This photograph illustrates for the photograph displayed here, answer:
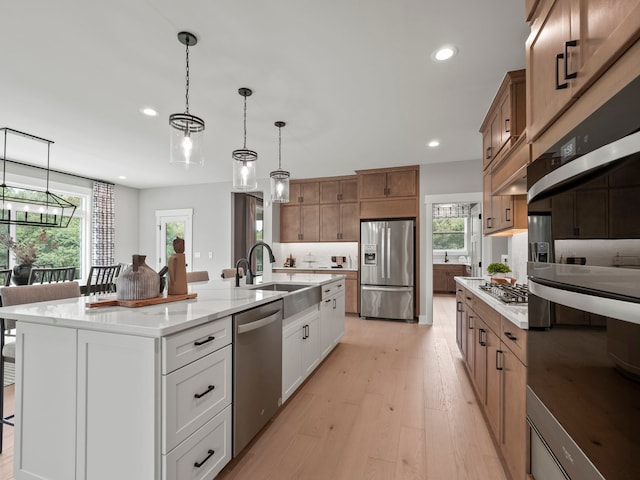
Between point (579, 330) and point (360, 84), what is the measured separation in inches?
97.3

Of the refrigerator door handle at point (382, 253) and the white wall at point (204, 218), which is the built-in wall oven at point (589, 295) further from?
the white wall at point (204, 218)

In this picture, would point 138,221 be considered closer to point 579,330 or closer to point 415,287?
point 415,287

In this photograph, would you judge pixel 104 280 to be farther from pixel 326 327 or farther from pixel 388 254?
pixel 388 254

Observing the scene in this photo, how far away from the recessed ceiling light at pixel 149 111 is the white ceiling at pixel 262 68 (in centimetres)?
9

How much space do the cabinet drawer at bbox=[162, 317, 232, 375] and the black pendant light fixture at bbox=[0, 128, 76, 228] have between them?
4.10 meters

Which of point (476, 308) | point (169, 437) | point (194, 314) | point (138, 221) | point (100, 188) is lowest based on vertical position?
point (169, 437)

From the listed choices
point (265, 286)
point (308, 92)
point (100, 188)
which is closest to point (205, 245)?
point (100, 188)

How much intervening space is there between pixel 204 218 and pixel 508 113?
234 inches

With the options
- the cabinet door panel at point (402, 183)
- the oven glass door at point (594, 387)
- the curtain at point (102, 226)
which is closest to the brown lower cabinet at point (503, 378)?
the oven glass door at point (594, 387)

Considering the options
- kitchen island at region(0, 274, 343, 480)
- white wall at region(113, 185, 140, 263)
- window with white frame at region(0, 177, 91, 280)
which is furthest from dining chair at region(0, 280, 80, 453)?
white wall at region(113, 185, 140, 263)

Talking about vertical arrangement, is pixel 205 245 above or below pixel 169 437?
above

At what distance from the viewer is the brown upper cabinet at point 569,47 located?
731 mm

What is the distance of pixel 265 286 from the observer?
306 centimetres

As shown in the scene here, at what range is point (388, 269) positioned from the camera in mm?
5379
